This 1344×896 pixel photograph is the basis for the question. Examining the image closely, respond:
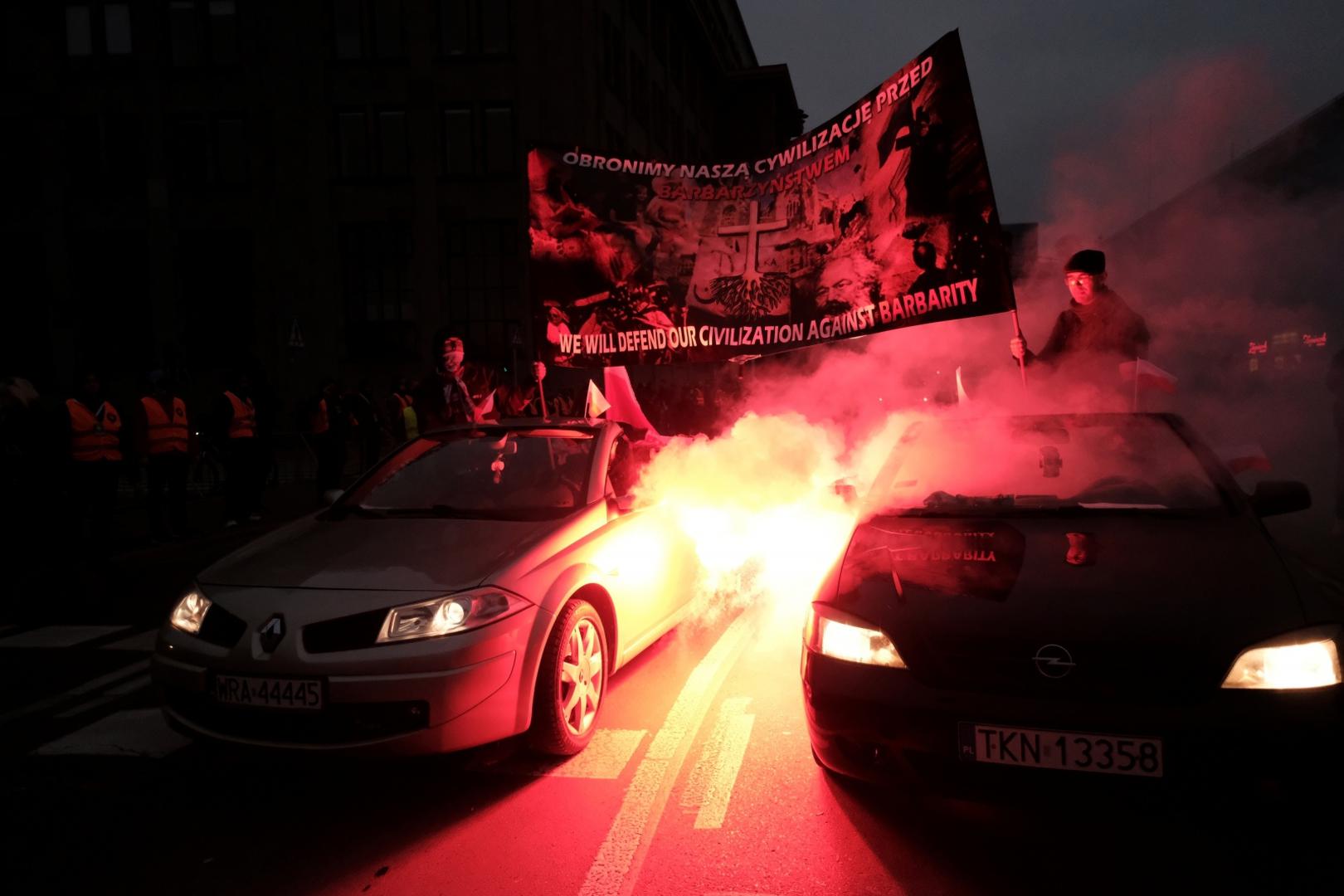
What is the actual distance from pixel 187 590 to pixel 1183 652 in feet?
11.7

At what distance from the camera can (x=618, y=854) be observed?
2994 millimetres

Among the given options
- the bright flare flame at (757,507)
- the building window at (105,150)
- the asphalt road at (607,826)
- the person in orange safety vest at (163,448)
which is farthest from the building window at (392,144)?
the asphalt road at (607,826)

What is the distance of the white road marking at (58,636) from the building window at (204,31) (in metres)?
27.2

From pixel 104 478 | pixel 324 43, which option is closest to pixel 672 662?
pixel 104 478

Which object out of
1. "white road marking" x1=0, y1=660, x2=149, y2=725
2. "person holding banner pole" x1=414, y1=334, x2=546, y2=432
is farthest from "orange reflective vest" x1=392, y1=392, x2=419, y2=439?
"white road marking" x1=0, y1=660, x2=149, y2=725

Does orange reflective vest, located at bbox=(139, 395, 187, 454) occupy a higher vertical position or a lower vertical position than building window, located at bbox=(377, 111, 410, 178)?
lower

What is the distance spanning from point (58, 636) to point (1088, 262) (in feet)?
23.2

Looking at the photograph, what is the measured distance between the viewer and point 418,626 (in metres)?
3.34

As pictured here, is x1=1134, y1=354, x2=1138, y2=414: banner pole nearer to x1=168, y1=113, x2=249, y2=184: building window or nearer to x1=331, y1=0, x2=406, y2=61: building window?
x1=331, y1=0, x2=406, y2=61: building window

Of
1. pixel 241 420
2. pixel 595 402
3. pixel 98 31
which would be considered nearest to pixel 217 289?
pixel 98 31

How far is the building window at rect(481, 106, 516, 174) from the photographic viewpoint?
2862cm

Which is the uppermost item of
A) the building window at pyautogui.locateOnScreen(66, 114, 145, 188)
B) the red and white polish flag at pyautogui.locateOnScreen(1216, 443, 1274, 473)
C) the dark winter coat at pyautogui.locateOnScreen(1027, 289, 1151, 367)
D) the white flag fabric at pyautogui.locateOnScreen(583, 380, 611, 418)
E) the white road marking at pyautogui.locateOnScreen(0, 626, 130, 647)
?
the building window at pyautogui.locateOnScreen(66, 114, 145, 188)

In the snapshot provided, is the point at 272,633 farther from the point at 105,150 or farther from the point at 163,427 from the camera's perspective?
the point at 105,150

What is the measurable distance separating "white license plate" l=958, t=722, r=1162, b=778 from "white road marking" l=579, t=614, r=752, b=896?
109 centimetres
